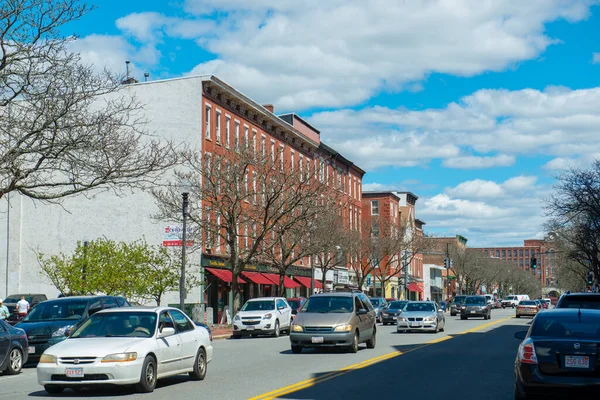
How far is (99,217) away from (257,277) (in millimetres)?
11704

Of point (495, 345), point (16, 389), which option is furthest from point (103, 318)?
point (495, 345)

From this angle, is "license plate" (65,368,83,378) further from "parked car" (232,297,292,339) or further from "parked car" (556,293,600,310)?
"parked car" (232,297,292,339)

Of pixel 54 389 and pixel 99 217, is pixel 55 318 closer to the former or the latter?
pixel 54 389

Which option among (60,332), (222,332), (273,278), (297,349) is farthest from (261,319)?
(273,278)

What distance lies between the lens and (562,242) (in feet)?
253

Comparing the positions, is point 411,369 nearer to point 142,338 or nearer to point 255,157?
point 142,338

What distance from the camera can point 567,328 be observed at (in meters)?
11.5

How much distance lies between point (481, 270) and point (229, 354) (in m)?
107

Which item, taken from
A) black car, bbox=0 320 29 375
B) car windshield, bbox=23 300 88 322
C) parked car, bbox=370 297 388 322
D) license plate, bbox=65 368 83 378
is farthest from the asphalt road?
parked car, bbox=370 297 388 322

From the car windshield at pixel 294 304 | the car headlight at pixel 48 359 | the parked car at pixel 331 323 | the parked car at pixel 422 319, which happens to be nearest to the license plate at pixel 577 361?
the car headlight at pixel 48 359

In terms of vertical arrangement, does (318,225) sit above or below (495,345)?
above

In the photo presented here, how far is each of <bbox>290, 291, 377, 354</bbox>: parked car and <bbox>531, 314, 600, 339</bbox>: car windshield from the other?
449 inches

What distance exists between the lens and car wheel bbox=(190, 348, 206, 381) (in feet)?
52.9

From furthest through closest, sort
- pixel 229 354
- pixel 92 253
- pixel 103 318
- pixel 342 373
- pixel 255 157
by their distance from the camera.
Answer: pixel 255 157 < pixel 92 253 < pixel 229 354 < pixel 342 373 < pixel 103 318
